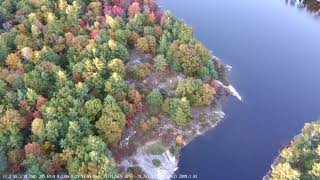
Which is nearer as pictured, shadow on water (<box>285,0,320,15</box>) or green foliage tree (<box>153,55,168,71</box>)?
green foliage tree (<box>153,55,168,71</box>)

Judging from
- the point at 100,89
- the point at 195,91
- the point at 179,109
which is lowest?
the point at 100,89

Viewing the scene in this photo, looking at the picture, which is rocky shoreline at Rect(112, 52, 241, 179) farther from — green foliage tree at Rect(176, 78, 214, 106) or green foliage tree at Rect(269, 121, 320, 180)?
green foliage tree at Rect(269, 121, 320, 180)

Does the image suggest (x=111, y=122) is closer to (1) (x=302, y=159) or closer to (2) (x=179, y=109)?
(2) (x=179, y=109)

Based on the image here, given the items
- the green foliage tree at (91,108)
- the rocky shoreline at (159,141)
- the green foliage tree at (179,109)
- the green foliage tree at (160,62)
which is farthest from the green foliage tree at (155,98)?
the green foliage tree at (91,108)

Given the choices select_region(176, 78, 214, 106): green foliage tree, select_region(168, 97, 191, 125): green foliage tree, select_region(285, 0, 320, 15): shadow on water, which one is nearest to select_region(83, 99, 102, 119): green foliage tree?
select_region(168, 97, 191, 125): green foliage tree

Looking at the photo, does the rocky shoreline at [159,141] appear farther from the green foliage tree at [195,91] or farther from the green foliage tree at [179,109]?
the green foliage tree at [195,91]

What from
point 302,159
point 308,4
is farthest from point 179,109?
point 308,4

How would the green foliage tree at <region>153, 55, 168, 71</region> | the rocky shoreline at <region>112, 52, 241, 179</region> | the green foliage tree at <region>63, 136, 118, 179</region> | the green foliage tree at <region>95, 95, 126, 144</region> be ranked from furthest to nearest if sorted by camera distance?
the green foliage tree at <region>153, 55, 168, 71</region>, the rocky shoreline at <region>112, 52, 241, 179</region>, the green foliage tree at <region>95, 95, 126, 144</region>, the green foliage tree at <region>63, 136, 118, 179</region>

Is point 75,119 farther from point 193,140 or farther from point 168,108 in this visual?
point 193,140
